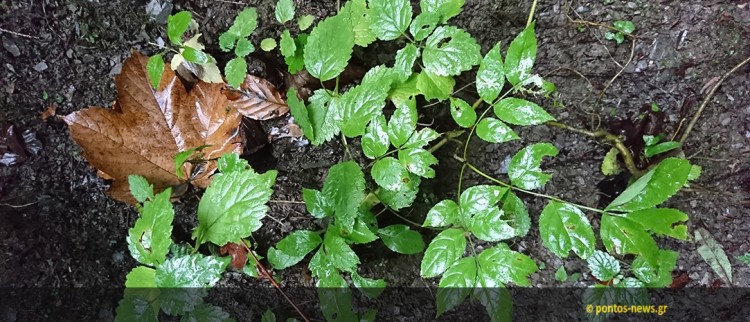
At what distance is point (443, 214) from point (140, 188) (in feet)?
3.03

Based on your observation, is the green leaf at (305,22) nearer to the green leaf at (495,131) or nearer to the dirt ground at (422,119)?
the dirt ground at (422,119)

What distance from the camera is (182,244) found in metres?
1.71

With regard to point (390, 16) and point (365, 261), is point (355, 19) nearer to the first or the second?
point (390, 16)

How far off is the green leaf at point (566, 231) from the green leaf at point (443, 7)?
1.99 feet

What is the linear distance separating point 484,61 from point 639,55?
0.54 m

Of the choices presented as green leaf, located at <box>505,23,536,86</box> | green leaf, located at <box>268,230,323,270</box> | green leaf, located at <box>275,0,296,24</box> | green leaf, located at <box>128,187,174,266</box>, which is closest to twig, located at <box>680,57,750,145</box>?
green leaf, located at <box>505,23,536,86</box>

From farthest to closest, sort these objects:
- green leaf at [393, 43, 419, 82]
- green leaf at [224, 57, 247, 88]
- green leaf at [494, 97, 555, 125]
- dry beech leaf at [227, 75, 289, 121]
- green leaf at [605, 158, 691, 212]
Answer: dry beech leaf at [227, 75, 289, 121] < green leaf at [224, 57, 247, 88] < green leaf at [393, 43, 419, 82] < green leaf at [494, 97, 555, 125] < green leaf at [605, 158, 691, 212]

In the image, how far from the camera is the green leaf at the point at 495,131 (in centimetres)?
144

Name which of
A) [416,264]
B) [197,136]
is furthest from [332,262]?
[197,136]

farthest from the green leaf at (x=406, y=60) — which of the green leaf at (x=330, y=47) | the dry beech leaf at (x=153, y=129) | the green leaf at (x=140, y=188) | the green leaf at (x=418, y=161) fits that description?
the green leaf at (x=140, y=188)

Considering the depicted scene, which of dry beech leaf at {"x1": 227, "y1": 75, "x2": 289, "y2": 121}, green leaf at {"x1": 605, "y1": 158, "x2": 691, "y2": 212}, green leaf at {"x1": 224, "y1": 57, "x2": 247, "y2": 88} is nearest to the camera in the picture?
green leaf at {"x1": 605, "y1": 158, "x2": 691, "y2": 212}

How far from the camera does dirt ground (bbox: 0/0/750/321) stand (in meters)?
1.58

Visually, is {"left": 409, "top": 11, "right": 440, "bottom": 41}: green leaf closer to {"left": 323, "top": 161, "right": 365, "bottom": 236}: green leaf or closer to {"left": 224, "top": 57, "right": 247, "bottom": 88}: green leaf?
{"left": 323, "top": 161, "right": 365, "bottom": 236}: green leaf

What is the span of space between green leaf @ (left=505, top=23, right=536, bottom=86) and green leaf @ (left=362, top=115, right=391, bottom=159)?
0.37 meters
